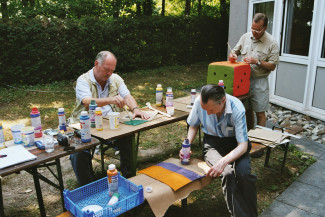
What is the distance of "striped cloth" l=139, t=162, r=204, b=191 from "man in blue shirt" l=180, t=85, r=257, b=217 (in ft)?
0.67

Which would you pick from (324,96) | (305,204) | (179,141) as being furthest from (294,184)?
(324,96)

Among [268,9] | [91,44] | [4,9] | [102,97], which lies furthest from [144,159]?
[4,9]

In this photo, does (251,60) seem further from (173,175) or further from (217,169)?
(173,175)

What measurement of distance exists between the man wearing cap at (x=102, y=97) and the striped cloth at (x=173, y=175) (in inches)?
25.3

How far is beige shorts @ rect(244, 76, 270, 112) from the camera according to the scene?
187 inches

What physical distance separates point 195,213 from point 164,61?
9164 mm

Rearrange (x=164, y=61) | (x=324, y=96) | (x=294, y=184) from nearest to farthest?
(x=294, y=184) < (x=324, y=96) < (x=164, y=61)

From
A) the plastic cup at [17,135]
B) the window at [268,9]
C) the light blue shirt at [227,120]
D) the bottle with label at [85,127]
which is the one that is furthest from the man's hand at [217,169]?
the window at [268,9]

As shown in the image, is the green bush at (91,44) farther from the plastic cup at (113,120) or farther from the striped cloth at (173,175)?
the striped cloth at (173,175)

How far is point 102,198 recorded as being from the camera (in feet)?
8.26

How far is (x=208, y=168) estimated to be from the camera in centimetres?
301

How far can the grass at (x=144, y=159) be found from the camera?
3422 mm

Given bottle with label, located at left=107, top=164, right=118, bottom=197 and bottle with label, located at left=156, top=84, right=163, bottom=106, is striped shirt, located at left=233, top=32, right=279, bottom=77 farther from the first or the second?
bottle with label, located at left=107, top=164, right=118, bottom=197

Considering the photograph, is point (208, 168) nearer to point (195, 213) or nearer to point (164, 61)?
point (195, 213)
